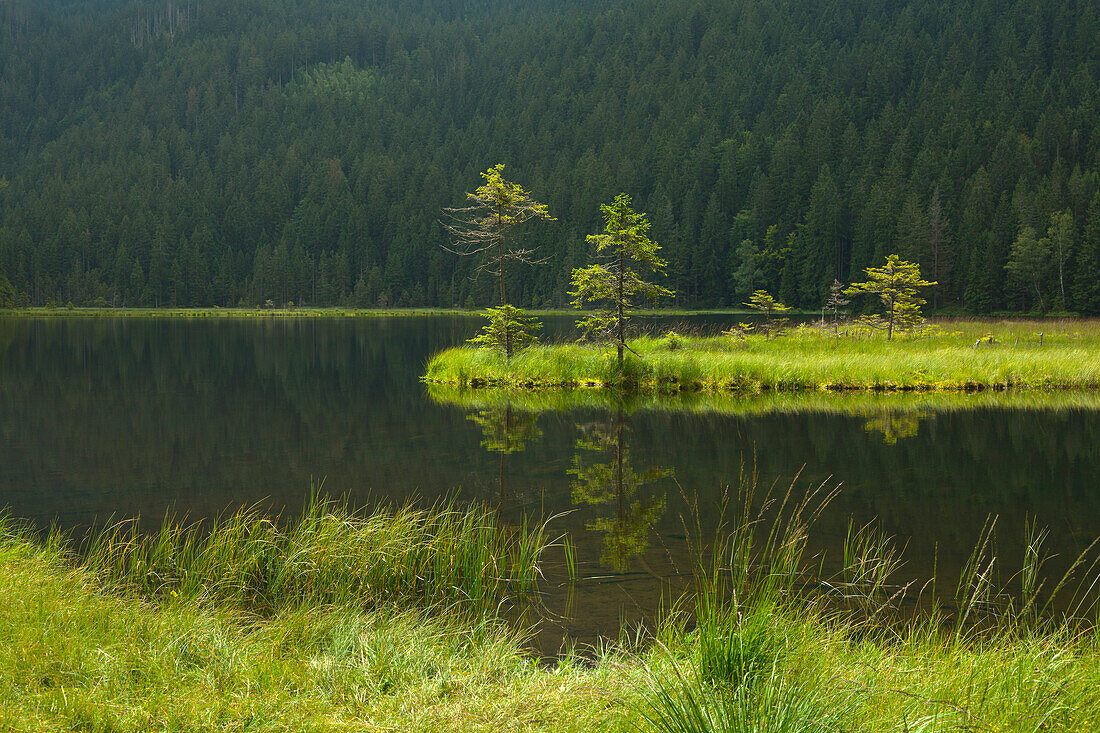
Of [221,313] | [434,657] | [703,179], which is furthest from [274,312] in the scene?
[434,657]

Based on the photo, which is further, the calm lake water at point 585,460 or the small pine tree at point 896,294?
the small pine tree at point 896,294

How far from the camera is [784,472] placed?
14.1 m

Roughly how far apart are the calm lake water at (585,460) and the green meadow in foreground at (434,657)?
1.37m

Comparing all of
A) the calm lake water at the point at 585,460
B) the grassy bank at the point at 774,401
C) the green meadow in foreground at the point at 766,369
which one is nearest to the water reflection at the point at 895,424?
the calm lake water at the point at 585,460

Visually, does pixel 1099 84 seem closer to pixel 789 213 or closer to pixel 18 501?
pixel 789 213

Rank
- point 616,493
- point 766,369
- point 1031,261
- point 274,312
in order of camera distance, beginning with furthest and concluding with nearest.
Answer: point 274,312 < point 1031,261 < point 766,369 < point 616,493

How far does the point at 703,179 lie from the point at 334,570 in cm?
13630

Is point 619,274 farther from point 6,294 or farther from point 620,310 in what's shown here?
point 6,294

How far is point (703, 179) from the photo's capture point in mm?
135875

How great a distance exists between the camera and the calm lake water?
10.3 metres

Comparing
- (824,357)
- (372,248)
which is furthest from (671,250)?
(824,357)

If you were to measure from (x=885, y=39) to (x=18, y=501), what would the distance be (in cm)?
19865

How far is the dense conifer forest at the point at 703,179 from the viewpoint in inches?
3807

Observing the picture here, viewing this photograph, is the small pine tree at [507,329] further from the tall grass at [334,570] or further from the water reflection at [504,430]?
the tall grass at [334,570]
